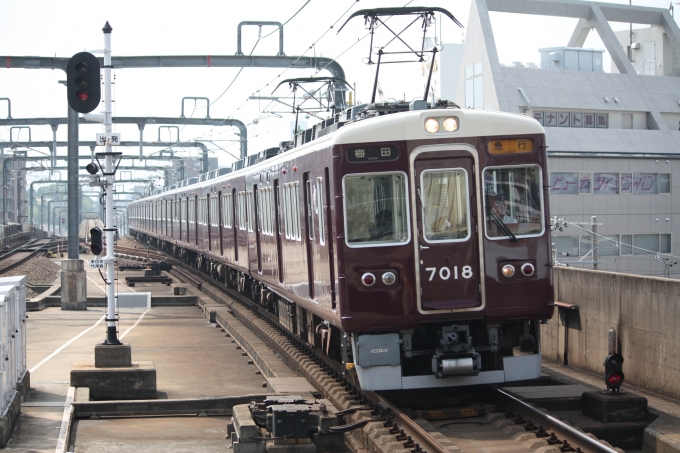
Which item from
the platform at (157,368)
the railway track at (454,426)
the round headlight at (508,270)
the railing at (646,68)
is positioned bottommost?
the platform at (157,368)

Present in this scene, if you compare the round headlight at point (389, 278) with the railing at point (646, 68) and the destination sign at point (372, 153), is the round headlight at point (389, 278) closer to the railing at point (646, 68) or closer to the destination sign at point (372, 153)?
the destination sign at point (372, 153)

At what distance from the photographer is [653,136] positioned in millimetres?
34844

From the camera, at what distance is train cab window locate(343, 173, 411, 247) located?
336 inches

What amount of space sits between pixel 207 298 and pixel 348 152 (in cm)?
1414

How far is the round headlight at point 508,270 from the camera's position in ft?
28.2

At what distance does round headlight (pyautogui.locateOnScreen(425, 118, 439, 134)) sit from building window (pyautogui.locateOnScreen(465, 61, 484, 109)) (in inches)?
1020

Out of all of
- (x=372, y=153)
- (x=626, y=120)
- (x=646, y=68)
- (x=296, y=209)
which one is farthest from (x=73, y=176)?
(x=646, y=68)

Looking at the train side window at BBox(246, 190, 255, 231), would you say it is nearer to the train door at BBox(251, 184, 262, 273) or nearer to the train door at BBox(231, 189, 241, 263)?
the train door at BBox(251, 184, 262, 273)

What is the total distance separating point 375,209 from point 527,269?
1.48 meters

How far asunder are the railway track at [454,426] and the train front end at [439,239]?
1.02ft

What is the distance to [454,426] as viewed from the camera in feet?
26.6

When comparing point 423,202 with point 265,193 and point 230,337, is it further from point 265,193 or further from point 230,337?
point 230,337

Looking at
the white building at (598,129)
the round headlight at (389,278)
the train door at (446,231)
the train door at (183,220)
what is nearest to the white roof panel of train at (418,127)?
the train door at (446,231)

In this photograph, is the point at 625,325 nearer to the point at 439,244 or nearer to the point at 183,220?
the point at 439,244
